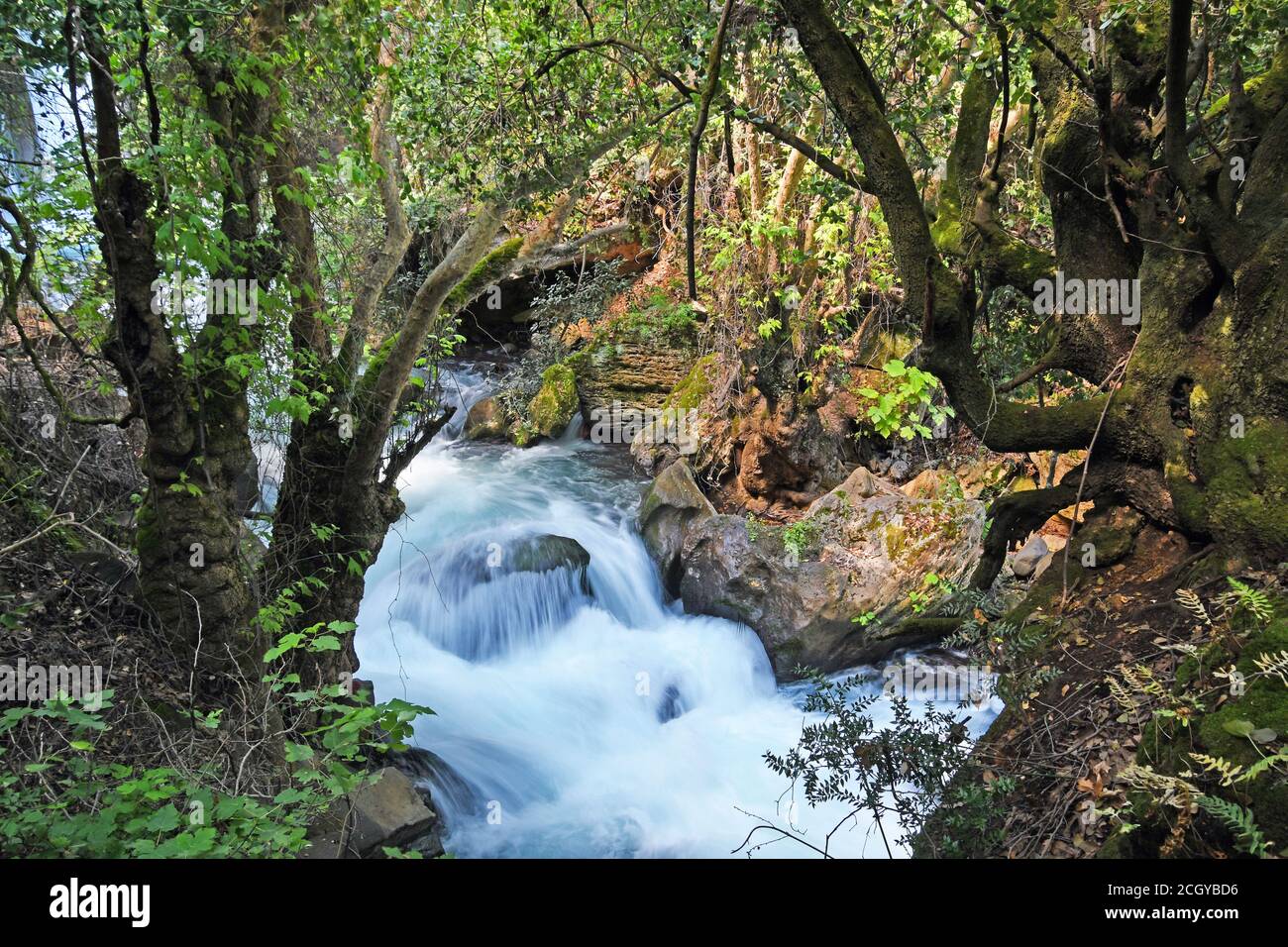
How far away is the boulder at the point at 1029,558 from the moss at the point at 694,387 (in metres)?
5.34

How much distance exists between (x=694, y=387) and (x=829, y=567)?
449cm

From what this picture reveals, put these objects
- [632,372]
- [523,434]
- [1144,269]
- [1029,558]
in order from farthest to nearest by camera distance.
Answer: [523,434]
[632,372]
[1029,558]
[1144,269]

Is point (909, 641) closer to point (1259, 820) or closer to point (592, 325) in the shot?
point (1259, 820)

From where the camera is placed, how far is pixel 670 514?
33.6ft

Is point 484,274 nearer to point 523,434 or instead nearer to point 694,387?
point 694,387

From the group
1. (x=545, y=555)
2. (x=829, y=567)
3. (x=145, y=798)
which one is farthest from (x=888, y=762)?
(x=545, y=555)

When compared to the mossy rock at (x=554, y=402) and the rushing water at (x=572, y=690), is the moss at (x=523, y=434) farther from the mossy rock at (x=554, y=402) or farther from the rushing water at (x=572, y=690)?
the rushing water at (x=572, y=690)

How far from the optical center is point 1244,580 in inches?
136

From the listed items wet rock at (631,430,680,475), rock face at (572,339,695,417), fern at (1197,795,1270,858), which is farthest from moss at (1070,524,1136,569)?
rock face at (572,339,695,417)

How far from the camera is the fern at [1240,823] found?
2.38 m

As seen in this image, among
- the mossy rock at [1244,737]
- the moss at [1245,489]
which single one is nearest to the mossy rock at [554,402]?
the moss at [1245,489]

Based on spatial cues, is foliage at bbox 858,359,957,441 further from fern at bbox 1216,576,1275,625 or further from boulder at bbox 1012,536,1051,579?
fern at bbox 1216,576,1275,625

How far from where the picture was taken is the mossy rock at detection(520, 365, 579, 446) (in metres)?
14.0
